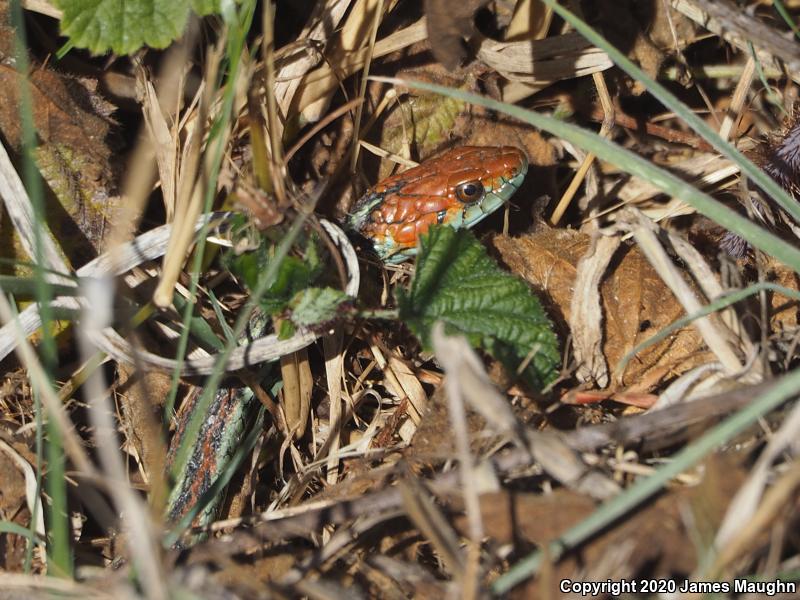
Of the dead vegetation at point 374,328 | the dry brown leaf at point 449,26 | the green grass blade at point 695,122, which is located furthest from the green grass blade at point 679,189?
the dry brown leaf at point 449,26

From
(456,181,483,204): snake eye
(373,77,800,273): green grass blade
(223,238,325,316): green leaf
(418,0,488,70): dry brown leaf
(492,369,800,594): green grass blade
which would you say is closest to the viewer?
(492,369,800,594): green grass blade

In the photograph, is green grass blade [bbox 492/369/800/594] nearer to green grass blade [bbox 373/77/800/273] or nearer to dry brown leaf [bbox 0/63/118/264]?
green grass blade [bbox 373/77/800/273]

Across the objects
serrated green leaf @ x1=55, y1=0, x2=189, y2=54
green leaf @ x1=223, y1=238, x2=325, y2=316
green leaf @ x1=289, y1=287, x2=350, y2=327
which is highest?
serrated green leaf @ x1=55, y1=0, x2=189, y2=54

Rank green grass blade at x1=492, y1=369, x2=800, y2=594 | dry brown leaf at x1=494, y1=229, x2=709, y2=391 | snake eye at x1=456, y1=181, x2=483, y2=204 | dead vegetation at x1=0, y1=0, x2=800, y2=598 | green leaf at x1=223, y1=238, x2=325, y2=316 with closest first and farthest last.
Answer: green grass blade at x1=492, y1=369, x2=800, y2=594 → dead vegetation at x1=0, y1=0, x2=800, y2=598 → green leaf at x1=223, y1=238, x2=325, y2=316 → dry brown leaf at x1=494, y1=229, x2=709, y2=391 → snake eye at x1=456, y1=181, x2=483, y2=204

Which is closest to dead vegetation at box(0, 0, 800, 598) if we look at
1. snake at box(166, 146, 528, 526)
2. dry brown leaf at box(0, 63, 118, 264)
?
dry brown leaf at box(0, 63, 118, 264)

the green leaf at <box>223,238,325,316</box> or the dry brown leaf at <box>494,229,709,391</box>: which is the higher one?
the green leaf at <box>223,238,325,316</box>

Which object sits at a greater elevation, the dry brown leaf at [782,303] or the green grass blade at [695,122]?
the green grass blade at [695,122]

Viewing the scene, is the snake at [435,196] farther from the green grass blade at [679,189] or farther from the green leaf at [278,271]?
the green grass blade at [679,189]

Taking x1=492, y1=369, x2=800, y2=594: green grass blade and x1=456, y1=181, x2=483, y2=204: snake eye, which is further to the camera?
x1=456, y1=181, x2=483, y2=204: snake eye
